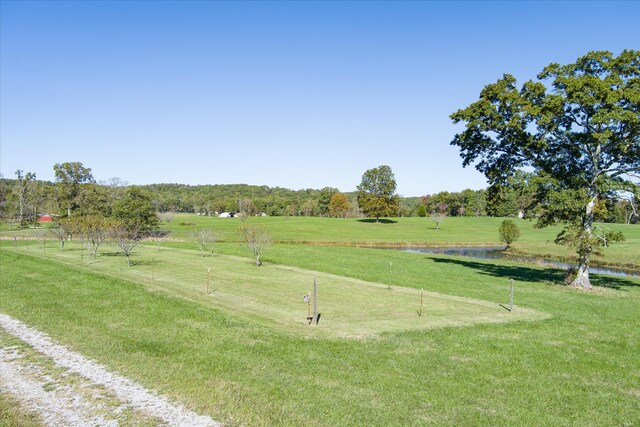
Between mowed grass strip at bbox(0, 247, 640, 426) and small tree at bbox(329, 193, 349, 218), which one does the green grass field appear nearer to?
mowed grass strip at bbox(0, 247, 640, 426)

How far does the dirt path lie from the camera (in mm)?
8469

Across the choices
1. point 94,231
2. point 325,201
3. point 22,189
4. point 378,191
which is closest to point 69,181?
point 22,189

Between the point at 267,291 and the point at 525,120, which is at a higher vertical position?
the point at 525,120

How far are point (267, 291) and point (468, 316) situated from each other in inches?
394

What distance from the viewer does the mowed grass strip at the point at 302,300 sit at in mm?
16438

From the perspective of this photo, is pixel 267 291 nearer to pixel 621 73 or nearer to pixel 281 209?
pixel 621 73

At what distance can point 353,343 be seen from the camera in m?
13.7

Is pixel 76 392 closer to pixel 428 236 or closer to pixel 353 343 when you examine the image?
pixel 353 343

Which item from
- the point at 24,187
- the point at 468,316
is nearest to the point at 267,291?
the point at 468,316

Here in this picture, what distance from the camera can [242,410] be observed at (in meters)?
8.91

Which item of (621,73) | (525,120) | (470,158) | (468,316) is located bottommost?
(468,316)

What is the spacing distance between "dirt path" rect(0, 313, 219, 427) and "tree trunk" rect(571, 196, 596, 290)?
909 inches

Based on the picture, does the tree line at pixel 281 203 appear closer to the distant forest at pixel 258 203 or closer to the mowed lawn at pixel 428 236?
the distant forest at pixel 258 203

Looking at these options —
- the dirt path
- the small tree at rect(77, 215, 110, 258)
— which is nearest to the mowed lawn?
the small tree at rect(77, 215, 110, 258)
